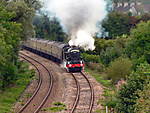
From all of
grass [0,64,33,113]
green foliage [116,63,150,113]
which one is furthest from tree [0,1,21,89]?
green foliage [116,63,150,113]

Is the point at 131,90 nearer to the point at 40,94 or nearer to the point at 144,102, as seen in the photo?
the point at 144,102

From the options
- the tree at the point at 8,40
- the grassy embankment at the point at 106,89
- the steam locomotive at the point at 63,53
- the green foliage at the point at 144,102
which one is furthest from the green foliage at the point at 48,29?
the green foliage at the point at 144,102

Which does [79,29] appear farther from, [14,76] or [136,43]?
[14,76]

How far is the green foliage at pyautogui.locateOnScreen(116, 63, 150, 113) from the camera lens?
15.8 m

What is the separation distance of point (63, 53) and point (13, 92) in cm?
975

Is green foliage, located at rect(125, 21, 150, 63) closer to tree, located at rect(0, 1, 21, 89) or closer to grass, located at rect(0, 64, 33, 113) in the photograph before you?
grass, located at rect(0, 64, 33, 113)

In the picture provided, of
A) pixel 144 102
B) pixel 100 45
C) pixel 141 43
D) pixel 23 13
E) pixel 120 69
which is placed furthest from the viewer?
pixel 100 45

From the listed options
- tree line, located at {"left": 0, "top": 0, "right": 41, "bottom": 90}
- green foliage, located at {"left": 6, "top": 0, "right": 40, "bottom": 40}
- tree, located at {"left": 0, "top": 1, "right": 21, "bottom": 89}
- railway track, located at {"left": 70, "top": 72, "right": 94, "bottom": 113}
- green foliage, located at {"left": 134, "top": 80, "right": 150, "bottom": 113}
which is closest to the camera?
green foliage, located at {"left": 134, "top": 80, "right": 150, "bottom": 113}

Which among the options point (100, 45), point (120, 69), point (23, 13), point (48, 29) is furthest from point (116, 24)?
point (120, 69)

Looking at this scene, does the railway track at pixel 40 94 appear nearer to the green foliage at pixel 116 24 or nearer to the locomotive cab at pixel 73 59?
the locomotive cab at pixel 73 59

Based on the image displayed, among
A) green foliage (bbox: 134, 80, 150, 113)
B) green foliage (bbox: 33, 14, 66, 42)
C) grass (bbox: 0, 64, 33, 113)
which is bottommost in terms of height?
grass (bbox: 0, 64, 33, 113)

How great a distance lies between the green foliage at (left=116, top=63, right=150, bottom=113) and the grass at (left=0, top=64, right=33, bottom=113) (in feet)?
21.7

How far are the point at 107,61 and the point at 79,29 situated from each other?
4773mm

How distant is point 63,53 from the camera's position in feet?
105
